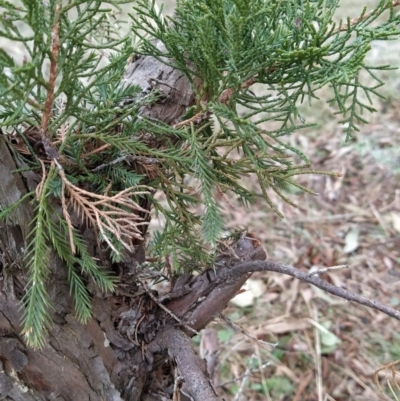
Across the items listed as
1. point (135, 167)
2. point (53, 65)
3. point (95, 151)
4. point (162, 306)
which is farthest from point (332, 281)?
point (53, 65)

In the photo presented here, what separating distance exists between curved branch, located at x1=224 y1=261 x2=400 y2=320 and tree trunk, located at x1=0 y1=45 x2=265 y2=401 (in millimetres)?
32

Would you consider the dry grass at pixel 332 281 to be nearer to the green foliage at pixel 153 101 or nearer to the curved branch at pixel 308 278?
the curved branch at pixel 308 278

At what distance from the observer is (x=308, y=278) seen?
0.84 m

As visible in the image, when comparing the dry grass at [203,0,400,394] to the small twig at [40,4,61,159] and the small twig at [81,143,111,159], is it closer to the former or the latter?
the small twig at [81,143,111,159]

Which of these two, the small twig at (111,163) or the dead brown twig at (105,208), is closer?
the dead brown twig at (105,208)

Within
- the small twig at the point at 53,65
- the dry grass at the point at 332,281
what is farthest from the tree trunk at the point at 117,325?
the dry grass at the point at 332,281

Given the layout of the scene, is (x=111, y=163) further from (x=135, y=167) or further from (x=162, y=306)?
(x=162, y=306)

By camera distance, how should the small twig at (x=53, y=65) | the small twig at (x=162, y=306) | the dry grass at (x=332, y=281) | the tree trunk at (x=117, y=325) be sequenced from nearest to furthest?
the small twig at (x=53, y=65) → the tree trunk at (x=117, y=325) → the small twig at (x=162, y=306) → the dry grass at (x=332, y=281)

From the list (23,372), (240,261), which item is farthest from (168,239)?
(23,372)

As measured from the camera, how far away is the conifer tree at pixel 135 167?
667 mm

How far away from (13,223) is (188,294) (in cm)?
44

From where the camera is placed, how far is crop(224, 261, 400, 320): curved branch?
0.78 meters

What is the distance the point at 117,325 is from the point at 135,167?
0.36 meters

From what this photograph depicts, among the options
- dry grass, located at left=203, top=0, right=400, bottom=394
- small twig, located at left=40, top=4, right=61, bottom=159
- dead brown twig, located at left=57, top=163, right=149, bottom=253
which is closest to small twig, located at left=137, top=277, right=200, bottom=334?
dead brown twig, located at left=57, top=163, right=149, bottom=253
